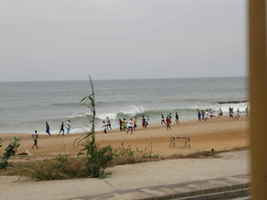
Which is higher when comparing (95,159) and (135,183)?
(95,159)

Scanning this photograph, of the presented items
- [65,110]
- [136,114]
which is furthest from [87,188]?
[65,110]

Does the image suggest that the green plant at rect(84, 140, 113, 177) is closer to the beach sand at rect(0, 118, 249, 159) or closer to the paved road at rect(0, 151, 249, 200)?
the paved road at rect(0, 151, 249, 200)

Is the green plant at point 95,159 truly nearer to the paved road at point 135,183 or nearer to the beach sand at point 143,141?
the paved road at point 135,183

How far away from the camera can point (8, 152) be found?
9.99 metres

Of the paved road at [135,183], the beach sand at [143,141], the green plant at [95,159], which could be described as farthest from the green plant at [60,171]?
the beach sand at [143,141]

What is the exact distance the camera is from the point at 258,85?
0.86 metres

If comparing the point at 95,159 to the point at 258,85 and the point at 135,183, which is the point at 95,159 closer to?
the point at 135,183

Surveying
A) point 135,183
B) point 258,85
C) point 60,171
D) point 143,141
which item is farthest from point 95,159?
point 143,141

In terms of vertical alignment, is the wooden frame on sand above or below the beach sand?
above

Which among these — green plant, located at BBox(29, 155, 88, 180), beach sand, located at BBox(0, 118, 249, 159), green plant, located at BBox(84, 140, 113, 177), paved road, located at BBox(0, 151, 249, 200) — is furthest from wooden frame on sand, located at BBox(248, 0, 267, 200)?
beach sand, located at BBox(0, 118, 249, 159)

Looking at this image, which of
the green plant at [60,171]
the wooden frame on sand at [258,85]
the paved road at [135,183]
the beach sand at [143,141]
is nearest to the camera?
the wooden frame on sand at [258,85]

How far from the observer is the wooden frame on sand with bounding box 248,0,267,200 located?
0.86 meters

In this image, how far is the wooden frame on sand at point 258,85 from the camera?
0.86 meters

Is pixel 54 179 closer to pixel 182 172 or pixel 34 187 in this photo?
pixel 34 187
